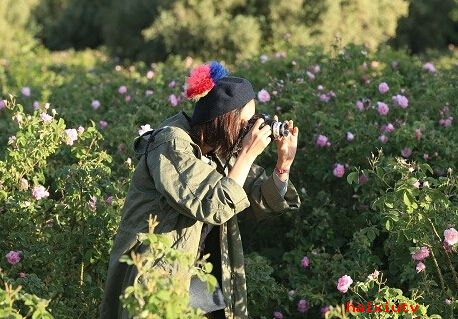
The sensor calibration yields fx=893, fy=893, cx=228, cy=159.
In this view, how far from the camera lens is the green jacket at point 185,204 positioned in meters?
2.89

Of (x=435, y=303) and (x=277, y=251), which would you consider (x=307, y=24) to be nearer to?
(x=277, y=251)

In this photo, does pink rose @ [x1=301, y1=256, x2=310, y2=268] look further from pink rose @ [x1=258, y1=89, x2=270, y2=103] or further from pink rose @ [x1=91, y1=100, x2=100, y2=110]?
pink rose @ [x1=91, y1=100, x2=100, y2=110]

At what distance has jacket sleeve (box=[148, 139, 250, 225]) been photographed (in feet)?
9.45

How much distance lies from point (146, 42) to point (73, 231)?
9.88m

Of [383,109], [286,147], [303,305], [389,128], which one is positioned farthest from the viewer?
[383,109]

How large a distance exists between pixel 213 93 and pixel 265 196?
0.46 metres

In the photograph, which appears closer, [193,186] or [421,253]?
[193,186]

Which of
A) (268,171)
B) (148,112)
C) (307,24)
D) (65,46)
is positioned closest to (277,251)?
(268,171)

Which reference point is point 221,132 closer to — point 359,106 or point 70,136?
point 70,136

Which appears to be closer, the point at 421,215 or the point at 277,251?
the point at 421,215

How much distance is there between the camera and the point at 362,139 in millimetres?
4977

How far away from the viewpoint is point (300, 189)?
5.06 m

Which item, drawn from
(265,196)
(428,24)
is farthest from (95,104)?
(428,24)

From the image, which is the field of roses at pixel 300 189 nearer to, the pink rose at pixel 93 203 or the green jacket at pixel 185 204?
the pink rose at pixel 93 203
